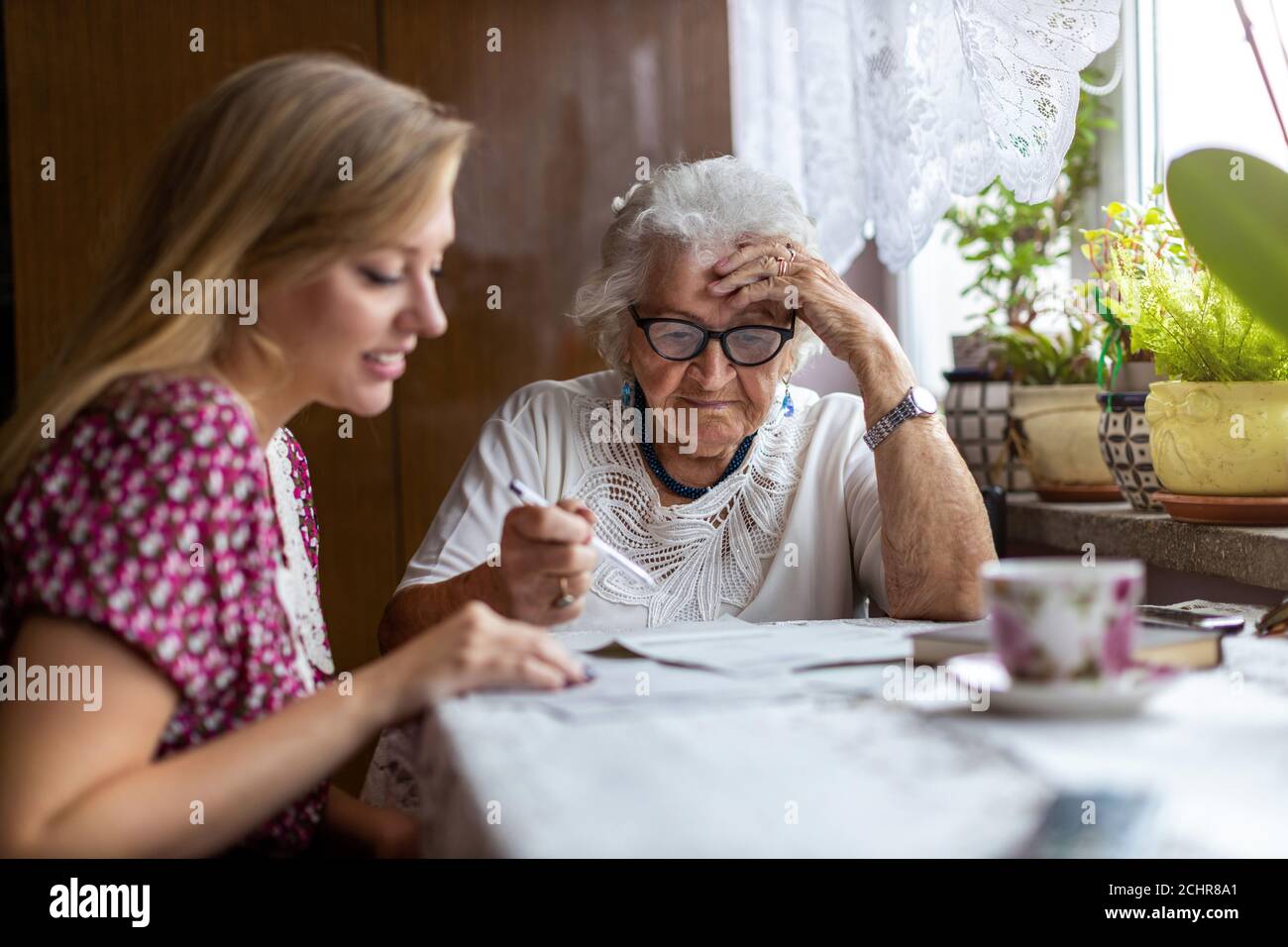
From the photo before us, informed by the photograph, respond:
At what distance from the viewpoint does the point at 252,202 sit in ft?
2.94

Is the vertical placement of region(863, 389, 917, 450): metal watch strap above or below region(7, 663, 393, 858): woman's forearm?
above

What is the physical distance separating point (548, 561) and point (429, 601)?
1.21 feet

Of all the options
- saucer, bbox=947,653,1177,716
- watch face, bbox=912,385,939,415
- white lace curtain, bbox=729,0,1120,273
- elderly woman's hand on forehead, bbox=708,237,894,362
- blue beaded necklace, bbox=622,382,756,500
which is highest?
white lace curtain, bbox=729,0,1120,273

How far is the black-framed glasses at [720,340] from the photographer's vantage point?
153cm

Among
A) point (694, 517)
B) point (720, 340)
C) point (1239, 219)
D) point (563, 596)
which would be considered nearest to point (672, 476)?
point (694, 517)

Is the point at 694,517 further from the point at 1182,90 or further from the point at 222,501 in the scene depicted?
the point at 1182,90

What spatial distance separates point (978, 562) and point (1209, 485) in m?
0.40

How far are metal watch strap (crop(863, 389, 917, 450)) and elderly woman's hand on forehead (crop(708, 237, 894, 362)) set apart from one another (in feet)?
0.32

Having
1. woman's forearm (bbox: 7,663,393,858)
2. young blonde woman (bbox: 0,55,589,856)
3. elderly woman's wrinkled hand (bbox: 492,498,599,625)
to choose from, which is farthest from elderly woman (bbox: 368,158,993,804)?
woman's forearm (bbox: 7,663,393,858)

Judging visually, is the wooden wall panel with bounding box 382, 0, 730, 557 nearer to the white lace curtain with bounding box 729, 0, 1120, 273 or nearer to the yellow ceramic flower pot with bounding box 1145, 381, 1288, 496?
the white lace curtain with bounding box 729, 0, 1120, 273

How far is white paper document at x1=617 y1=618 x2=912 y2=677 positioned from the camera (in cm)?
92

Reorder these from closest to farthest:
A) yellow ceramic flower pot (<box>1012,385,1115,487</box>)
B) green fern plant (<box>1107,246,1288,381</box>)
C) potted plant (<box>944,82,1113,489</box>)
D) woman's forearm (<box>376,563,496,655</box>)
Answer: woman's forearm (<box>376,563,496,655</box>) < green fern plant (<box>1107,246,1288,381</box>) < yellow ceramic flower pot (<box>1012,385,1115,487</box>) < potted plant (<box>944,82,1113,489</box>)

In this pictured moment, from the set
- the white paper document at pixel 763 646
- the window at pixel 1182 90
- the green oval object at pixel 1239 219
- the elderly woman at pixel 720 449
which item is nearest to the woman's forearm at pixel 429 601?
the elderly woman at pixel 720 449
